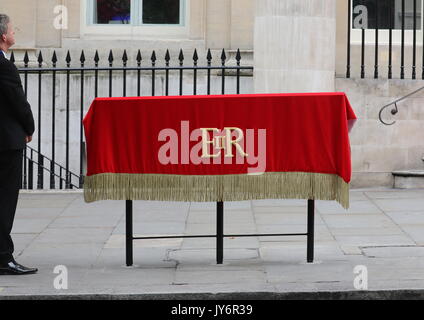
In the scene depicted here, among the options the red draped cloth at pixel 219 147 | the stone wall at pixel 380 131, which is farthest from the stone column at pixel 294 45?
the red draped cloth at pixel 219 147

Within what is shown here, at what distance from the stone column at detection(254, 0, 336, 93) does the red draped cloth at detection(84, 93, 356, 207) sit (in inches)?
198

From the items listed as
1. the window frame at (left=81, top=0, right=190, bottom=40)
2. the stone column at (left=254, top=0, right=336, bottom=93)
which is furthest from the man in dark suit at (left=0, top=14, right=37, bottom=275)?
the window frame at (left=81, top=0, right=190, bottom=40)

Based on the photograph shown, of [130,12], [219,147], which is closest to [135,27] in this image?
[130,12]

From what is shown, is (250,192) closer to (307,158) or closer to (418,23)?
(307,158)

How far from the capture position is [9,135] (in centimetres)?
812

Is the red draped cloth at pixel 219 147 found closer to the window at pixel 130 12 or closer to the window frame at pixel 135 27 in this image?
the window frame at pixel 135 27

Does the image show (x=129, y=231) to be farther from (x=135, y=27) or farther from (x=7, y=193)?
(x=135, y=27)

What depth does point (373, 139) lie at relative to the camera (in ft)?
44.9

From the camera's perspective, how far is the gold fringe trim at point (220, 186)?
27.3ft

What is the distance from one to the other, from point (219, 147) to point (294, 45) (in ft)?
17.1

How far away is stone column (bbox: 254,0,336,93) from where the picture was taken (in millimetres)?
13125

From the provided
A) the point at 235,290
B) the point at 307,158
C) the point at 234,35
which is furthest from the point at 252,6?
the point at 235,290
